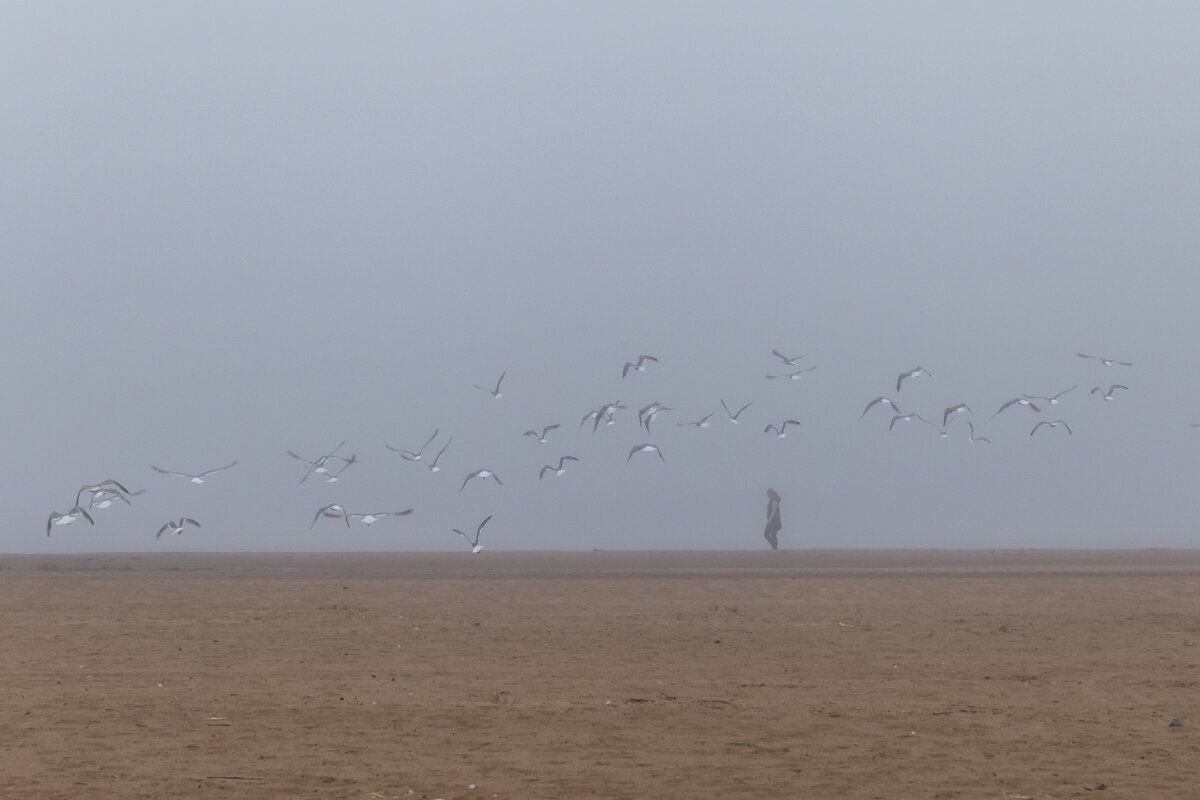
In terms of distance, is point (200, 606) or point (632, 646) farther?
point (200, 606)

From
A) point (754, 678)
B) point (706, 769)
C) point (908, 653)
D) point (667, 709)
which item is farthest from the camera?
point (908, 653)

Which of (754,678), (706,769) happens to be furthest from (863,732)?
(754,678)

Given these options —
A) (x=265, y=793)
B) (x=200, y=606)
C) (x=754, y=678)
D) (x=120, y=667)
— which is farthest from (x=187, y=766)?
(x=200, y=606)

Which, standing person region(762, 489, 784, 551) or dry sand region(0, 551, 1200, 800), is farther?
standing person region(762, 489, 784, 551)

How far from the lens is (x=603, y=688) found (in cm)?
1588

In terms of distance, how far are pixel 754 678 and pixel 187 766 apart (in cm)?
640

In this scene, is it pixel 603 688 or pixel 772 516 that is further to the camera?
pixel 772 516

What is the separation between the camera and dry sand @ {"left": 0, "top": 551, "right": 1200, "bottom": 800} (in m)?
12.1

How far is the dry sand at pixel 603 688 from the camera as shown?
12.1 metres

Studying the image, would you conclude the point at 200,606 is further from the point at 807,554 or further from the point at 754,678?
the point at 807,554

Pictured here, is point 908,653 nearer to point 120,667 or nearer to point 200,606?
point 120,667

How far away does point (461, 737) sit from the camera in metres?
13.4

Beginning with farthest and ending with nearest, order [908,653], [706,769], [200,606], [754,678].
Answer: [200,606]
[908,653]
[754,678]
[706,769]

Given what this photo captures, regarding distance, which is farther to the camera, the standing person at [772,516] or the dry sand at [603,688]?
the standing person at [772,516]
